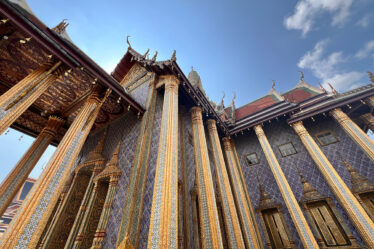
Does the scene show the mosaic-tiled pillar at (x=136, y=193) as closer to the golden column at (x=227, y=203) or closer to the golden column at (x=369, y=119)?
the golden column at (x=227, y=203)

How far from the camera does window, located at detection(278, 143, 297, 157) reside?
27.1 feet

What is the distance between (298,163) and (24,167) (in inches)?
449

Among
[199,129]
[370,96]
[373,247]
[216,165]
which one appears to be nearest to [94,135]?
[199,129]

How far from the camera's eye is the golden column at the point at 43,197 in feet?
8.80

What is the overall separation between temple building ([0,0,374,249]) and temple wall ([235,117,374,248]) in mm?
43

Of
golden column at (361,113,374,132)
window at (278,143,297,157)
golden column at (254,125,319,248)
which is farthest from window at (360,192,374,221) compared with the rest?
golden column at (361,113,374,132)

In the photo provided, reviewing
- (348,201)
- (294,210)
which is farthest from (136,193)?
(348,201)

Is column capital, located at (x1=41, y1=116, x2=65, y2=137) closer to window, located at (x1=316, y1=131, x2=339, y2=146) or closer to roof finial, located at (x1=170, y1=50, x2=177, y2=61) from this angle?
roof finial, located at (x1=170, y1=50, x2=177, y2=61)

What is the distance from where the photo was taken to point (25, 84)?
3.62 metres

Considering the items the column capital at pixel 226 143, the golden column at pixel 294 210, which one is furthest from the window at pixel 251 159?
the golden column at pixel 294 210

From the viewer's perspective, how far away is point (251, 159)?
9047 millimetres

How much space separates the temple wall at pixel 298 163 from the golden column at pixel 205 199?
365 centimetres

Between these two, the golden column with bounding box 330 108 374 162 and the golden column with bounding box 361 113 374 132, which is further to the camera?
the golden column with bounding box 361 113 374 132

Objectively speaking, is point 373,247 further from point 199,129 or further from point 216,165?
point 199,129
